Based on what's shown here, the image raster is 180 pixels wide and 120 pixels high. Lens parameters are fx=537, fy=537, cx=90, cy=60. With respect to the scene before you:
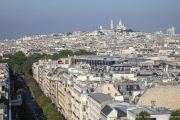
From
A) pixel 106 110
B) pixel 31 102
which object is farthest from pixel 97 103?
pixel 31 102

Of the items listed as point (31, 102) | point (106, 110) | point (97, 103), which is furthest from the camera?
point (31, 102)

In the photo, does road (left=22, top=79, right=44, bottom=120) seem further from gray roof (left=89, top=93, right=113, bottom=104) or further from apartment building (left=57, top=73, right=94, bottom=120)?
gray roof (left=89, top=93, right=113, bottom=104)

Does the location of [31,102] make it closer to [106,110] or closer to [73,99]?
[73,99]

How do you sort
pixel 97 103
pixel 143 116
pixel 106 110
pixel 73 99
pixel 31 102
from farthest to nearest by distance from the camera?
pixel 31 102 → pixel 73 99 → pixel 97 103 → pixel 106 110 → pixel 143 116

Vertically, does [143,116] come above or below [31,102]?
above

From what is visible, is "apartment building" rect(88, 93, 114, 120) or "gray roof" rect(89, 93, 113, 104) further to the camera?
"gray roof" rect(89, 93, 113, 104)

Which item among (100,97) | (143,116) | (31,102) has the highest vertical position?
(143,116)

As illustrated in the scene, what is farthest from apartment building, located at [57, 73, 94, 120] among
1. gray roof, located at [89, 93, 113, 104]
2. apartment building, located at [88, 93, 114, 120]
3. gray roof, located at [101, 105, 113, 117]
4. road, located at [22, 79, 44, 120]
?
gray roof, located at [101, 105, 113, 117]

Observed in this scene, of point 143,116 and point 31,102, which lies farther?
point 31,102

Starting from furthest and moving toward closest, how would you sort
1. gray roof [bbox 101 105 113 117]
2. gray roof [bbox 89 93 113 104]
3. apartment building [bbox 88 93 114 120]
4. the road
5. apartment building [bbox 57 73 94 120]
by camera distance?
1. the road
2. apartment building [bbox 57 73 94 120]
3. gray roof [bbox 89 93 113 104]
4. apartment building [bbox 88 93 114 120]
5. gray roof [bbox 101 105 113 117]

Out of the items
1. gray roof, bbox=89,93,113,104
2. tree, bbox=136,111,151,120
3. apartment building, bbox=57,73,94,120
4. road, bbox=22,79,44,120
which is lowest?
road, bbox=22,79,44,120

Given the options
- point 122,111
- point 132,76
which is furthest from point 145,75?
point 122,111
